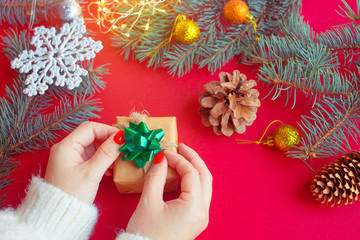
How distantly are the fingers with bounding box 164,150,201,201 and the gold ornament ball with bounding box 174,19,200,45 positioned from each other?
1.23 ft

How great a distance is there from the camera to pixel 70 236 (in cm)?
74

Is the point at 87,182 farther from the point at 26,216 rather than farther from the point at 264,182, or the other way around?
the point at 264,182

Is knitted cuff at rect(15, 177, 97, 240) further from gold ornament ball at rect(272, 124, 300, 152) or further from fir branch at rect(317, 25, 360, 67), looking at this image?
fir branch at rect(317, 25, 360, 67)

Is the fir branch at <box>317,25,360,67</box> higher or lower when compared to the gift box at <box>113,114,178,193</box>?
higher

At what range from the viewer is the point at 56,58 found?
0.95m

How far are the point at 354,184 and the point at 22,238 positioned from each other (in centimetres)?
85

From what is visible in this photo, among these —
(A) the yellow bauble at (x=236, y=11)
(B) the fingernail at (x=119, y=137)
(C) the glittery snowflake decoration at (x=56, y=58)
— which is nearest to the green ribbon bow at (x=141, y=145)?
(B) the fingernail at (x=119, y=137)

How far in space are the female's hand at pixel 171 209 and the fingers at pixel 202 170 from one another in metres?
0.01

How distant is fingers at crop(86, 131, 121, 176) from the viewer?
745 millimetres

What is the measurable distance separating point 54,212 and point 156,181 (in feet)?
0.85

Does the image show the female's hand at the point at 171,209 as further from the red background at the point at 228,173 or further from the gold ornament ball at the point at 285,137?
the gold ornament ball at the point at 285,137

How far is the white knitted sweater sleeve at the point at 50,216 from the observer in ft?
2.35

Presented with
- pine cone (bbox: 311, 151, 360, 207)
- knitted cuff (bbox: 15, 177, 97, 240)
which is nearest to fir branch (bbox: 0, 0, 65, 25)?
knitted cuff (bbox: 15, 177, 97, 240)

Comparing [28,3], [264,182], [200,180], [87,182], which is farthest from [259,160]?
[28,3]
